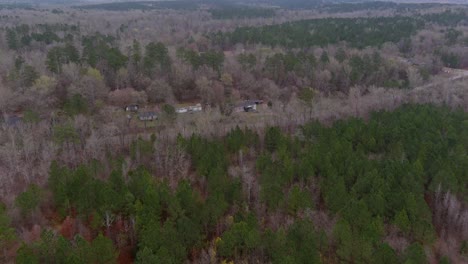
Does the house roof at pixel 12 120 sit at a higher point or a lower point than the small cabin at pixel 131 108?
higher

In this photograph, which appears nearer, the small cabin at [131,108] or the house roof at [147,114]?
the house roof at [147,114]

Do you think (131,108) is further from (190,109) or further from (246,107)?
(246,107)

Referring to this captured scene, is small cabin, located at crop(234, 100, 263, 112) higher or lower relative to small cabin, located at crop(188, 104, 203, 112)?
lower

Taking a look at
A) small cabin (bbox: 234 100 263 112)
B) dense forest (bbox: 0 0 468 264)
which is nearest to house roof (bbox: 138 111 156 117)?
dense forest (bbox: 0 0 468 264)

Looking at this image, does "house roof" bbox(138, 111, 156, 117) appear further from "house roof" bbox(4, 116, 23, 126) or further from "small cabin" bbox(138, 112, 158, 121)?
"house roof" bbox(4, 116, 23, 126)

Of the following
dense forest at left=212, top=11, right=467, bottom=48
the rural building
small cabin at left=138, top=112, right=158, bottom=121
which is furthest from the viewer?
dense forest at left=212, top=11, right=467, bottom=48

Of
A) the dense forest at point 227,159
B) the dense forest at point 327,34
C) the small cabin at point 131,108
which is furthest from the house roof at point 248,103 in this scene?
the dense forest at point 327,34

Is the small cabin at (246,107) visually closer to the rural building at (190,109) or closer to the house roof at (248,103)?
the house roof at (248,103)

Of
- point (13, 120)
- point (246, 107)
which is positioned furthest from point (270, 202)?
point (13, 120)
